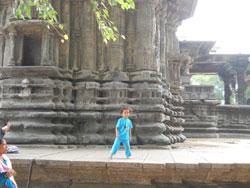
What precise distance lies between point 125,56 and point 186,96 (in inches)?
289

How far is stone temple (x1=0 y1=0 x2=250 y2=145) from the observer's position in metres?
6.81

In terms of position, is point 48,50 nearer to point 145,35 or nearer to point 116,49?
point 116,49

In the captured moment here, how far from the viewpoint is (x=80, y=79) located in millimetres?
→ 7434

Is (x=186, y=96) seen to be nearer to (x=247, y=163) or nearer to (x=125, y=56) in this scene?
(x=125, y=56)

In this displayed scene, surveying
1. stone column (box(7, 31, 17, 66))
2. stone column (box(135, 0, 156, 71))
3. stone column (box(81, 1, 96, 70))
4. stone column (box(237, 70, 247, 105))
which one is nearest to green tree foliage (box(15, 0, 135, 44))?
stone column (box(81, 1, 96, 70))

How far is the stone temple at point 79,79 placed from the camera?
681cm

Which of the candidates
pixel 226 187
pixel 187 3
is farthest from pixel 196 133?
pixel 226 187

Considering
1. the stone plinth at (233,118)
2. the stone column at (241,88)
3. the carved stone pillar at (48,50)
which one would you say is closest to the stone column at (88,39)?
the carved stone pillar at (48,50)

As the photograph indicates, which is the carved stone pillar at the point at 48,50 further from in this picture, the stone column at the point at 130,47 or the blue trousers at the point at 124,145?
the blue trousers at the point at 124,145

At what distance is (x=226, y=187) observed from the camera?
13.6 feet

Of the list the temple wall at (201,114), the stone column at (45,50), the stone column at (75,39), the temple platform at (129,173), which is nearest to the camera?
the temple platform at (129,173)

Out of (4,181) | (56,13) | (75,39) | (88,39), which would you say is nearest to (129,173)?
(4,181)

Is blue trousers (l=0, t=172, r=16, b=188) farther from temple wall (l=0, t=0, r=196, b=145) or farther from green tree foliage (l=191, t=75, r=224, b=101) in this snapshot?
green tree foliage (l=191, t=75, r=224, b=101)

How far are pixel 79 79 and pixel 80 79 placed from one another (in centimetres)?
3
